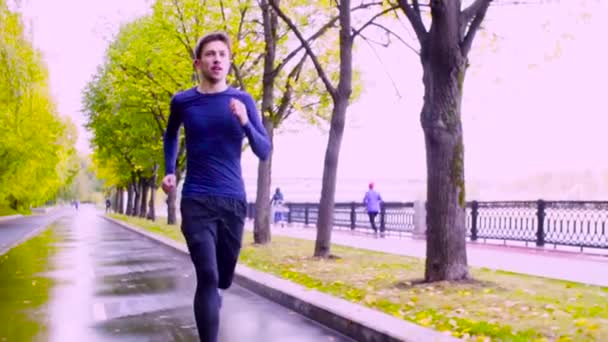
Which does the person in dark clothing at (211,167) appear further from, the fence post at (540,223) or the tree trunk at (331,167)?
the fence post at (540,223)

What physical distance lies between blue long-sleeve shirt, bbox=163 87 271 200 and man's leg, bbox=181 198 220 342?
0.10 m

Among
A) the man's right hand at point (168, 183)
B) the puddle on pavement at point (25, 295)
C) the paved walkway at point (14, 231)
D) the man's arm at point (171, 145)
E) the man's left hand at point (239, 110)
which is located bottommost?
the paved walkway at point (14, 231)

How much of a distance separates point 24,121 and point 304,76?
12.3 metres

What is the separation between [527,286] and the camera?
8.28 metres

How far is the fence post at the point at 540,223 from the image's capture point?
15.3 m

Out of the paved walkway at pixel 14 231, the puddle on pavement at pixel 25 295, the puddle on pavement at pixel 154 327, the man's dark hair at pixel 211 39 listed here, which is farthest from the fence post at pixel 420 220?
the man's dark hair at pixel 211 39

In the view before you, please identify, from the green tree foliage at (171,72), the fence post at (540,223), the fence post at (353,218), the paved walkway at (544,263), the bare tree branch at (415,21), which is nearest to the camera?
the bare tree branch at (415,21)

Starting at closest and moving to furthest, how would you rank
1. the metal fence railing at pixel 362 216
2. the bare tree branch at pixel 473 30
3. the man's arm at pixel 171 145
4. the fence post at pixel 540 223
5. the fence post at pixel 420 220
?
1. the man's arm at pixel 171 145
2. the bare tree branch at pixel 473 30
3. the fence post at pixel 540 223
4. the fence post at pixel 420 220
5. the metal fence railing at pixel 362 216

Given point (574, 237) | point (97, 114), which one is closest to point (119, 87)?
point (97, 114)

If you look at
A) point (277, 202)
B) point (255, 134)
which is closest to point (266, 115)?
point (255, 134)

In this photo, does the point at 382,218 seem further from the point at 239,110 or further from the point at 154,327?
the point at 239,110

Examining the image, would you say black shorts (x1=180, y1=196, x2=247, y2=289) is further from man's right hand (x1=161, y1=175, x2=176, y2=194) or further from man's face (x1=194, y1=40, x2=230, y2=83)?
man's face (x1=194, y1=40, x2=230, y2=83)

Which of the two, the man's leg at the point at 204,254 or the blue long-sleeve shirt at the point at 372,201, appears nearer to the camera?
the man's leg at the point at 204,254

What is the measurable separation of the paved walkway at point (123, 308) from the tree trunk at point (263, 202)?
11.1 feet
